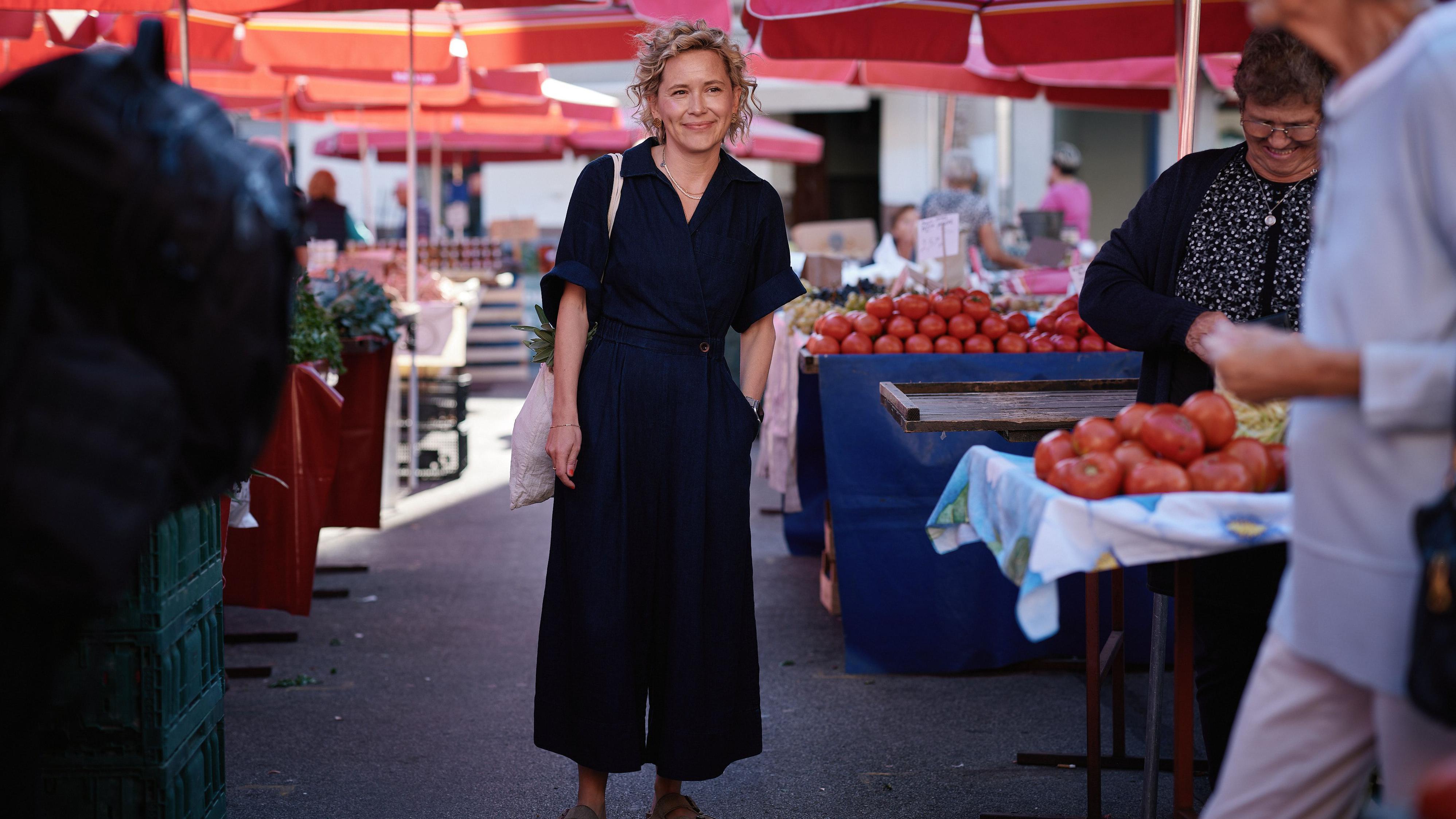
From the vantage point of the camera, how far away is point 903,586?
4.62 metres

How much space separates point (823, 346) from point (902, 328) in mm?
305

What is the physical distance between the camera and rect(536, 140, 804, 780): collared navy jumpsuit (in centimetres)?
319

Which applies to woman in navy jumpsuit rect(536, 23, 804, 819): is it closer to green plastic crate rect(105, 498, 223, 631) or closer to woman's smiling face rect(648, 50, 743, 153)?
woman's smiling face rect(648, 50, 743, 153)

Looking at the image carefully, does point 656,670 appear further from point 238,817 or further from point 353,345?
point 353,345

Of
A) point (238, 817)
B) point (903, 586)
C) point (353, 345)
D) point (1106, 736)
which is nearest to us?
point (238, 817)

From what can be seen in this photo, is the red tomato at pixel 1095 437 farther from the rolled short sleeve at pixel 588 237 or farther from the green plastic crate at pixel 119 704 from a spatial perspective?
the green plastic crate at pixel 119 704

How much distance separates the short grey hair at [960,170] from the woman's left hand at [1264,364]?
7620 millimetres

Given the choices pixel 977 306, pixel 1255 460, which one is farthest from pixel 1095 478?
pixel 977 306

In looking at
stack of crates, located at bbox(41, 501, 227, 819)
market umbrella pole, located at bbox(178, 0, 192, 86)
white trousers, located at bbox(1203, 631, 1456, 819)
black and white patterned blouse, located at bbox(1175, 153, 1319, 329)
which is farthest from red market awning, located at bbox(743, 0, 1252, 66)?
white trousers, located at bbox(1203, 631, 1456, 819)

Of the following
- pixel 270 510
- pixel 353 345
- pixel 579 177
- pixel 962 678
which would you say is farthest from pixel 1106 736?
pixel 353 345

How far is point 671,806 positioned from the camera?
336 cm

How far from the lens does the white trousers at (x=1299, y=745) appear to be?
171 centimetres

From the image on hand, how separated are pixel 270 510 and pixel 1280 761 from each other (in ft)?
12.4

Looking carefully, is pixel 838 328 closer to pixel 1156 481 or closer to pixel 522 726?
pixel 522 726
